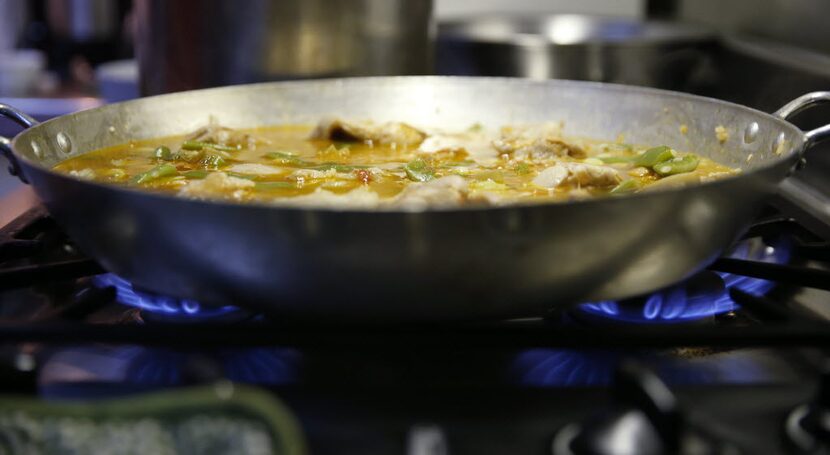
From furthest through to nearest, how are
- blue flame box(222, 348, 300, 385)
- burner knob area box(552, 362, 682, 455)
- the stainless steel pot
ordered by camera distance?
the stainless steel pot
blue flame box(222, 348, 300, 385)
burner knob area box(552, 362, 682, 455)

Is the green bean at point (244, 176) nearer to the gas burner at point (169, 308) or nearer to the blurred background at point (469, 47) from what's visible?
the gas burner at point (169, 308)

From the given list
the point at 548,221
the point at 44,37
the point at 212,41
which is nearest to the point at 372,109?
the point at 212,41

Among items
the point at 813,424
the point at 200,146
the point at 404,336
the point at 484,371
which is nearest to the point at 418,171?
the point at 200,146

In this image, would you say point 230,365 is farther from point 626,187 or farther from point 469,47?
point 469,47

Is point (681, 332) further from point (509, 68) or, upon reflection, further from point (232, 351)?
point (509, 68)

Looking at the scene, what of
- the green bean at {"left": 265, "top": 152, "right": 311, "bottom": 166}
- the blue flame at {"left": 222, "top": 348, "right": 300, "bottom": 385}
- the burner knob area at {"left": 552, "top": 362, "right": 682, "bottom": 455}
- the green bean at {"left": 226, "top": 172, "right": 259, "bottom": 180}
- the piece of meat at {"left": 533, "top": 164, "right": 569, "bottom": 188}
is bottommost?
the blue flame at {"left": 222, "top": 348, "right": 300, "bottom": 385}

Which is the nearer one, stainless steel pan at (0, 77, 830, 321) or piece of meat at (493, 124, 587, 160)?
stainless steel pan at (0, 77, 830, 321)

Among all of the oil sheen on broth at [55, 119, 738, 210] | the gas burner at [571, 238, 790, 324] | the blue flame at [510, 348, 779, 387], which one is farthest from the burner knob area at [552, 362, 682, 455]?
the oil sheen on broth at [55, 119, 738, 210]

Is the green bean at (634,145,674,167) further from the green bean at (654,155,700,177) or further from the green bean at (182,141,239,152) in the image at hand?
the green bean at (182,141,239,152)
